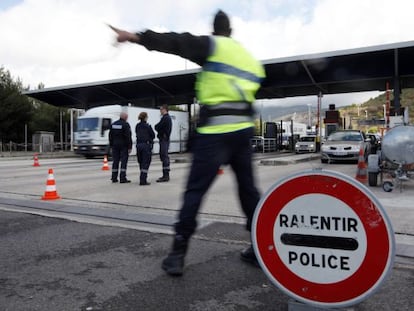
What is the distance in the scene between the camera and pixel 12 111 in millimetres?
39156

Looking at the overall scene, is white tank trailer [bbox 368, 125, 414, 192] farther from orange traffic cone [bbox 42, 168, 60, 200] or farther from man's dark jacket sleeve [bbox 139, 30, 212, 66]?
orange traffic cone [bbox 42, 168, 60, 200]

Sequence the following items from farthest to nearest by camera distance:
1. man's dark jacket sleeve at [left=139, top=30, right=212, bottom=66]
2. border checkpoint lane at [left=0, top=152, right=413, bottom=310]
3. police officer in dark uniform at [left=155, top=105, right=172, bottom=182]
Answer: police officer in dark uniform at [left=155, top=105, right=172, bottom=182], man's dark jacket sleeve at [left=139, top=30, right=212, bottom=66], border checkpoint lane at [left=0, top=152, right=413, bottom=310]

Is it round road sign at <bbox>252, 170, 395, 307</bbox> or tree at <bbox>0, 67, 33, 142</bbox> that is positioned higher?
tree at <bbox>0, 67, 33, 142</bbox>

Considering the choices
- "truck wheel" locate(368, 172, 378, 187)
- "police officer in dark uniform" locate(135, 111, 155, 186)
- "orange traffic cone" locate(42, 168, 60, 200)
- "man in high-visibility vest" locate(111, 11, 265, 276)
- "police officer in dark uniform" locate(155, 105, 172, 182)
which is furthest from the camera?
"police officer in dark uniform" locate(155, 105, 172, 182)

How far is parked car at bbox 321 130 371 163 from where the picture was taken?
15.7 meters

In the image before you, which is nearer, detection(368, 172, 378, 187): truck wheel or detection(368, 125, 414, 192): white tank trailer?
detection(368, 125, 414, 192): white tank trailer

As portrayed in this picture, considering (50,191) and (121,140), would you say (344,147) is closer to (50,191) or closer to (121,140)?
(121,140)

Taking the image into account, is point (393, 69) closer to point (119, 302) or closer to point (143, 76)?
point (143, 76)

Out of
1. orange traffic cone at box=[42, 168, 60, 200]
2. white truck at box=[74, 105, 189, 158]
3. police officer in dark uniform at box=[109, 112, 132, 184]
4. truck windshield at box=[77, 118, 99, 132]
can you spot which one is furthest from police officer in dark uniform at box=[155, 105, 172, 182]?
truck windshield at box=[77, 118, 99, 132]

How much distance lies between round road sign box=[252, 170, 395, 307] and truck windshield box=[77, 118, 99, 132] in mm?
22475

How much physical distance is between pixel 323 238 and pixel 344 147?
575 inches

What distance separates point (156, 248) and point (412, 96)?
4389 inches

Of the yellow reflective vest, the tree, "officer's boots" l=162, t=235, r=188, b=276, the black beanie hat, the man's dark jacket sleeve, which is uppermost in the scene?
the tree

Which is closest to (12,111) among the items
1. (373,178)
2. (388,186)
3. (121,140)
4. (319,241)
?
(121,140)
